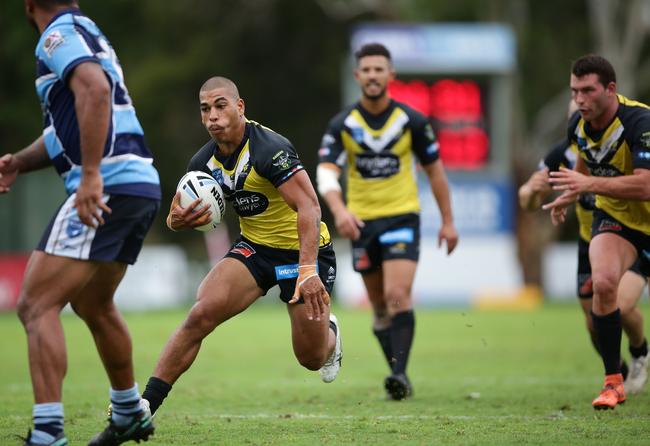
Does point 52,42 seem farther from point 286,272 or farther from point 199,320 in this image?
point 286,272

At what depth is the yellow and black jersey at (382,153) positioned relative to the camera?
9984 mm

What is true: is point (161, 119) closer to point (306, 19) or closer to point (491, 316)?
point (306, 19)

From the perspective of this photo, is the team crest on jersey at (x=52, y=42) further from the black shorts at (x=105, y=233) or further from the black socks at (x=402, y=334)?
the black socks at (x=402, y=334)

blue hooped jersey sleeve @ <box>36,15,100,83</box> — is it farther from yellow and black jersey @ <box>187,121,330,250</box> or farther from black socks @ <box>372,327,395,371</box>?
black socks @ <box>372,327,395,371</box>

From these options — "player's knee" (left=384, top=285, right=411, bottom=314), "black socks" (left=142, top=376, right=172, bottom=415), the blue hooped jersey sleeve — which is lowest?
"black socks" (left=142, top=376, right=172, bottom=415)

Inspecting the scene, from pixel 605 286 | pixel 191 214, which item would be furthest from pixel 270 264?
pixel 605 286

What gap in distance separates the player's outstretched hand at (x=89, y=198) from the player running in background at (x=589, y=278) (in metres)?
4.19

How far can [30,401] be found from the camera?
9.29 m

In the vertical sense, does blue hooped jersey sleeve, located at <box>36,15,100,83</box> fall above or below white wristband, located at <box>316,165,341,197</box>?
above

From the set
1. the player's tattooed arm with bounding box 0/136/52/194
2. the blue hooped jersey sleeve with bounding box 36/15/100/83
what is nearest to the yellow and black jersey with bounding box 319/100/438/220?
the player's tattooed arm with bounding box 0/136/52/194

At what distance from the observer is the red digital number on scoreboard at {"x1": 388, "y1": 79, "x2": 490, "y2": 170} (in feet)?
72.8

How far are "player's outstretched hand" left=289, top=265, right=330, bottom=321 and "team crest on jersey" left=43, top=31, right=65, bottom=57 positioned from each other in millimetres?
2016

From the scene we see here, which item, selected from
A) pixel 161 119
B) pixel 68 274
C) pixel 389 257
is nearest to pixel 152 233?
pixel 161 119

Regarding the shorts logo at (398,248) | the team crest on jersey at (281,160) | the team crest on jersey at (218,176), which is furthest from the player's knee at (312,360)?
the shorts logo at (398,248)
